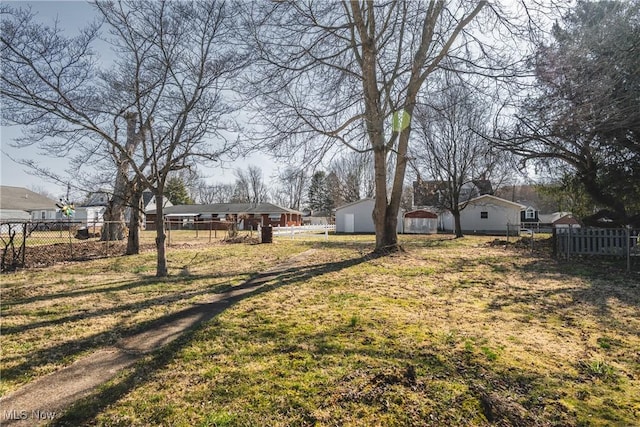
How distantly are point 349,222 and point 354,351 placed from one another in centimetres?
3272

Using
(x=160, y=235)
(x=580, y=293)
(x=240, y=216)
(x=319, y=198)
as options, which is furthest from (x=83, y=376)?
(x=319, y=198)

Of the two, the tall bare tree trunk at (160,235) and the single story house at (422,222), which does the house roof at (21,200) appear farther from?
the single story house at (422,222)

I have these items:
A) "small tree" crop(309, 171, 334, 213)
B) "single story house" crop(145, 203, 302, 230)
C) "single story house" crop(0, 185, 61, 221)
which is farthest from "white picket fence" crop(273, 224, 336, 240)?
"single story house" crop(0, 185, 61, 221)

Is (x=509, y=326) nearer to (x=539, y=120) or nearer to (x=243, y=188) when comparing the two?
(x=539, y=120)

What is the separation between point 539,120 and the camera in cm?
1134

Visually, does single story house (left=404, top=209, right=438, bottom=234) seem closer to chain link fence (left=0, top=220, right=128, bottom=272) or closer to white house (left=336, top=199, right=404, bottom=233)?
white house (left=336, top=199, right=404, bottom=233)

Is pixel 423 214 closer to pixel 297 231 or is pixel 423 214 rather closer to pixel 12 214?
pixel 297 231

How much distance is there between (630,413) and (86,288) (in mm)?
8855

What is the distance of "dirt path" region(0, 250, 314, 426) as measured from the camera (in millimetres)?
2672

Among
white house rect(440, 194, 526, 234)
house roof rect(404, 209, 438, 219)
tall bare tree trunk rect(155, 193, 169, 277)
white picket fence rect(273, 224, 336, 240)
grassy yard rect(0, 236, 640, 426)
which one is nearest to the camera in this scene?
grassy yard rect(0, 236, 640, 426)

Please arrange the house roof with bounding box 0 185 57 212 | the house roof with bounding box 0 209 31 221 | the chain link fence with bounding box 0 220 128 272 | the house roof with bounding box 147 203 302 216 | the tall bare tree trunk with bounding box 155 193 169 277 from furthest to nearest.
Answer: the house roof with bounding box 147 203 302 216 < the house roof with bounding box 0 185 57 212 < the house roof with bounding box 0 209 31 221 < the chain link fence with bounding box 0 220 128 272 < the tall bare tree trunk with bounding box 155 193 169 277

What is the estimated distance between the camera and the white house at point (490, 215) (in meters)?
35.0

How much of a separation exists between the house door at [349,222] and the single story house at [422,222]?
5.53m

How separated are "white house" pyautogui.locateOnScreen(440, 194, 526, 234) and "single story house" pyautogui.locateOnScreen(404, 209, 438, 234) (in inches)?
149
